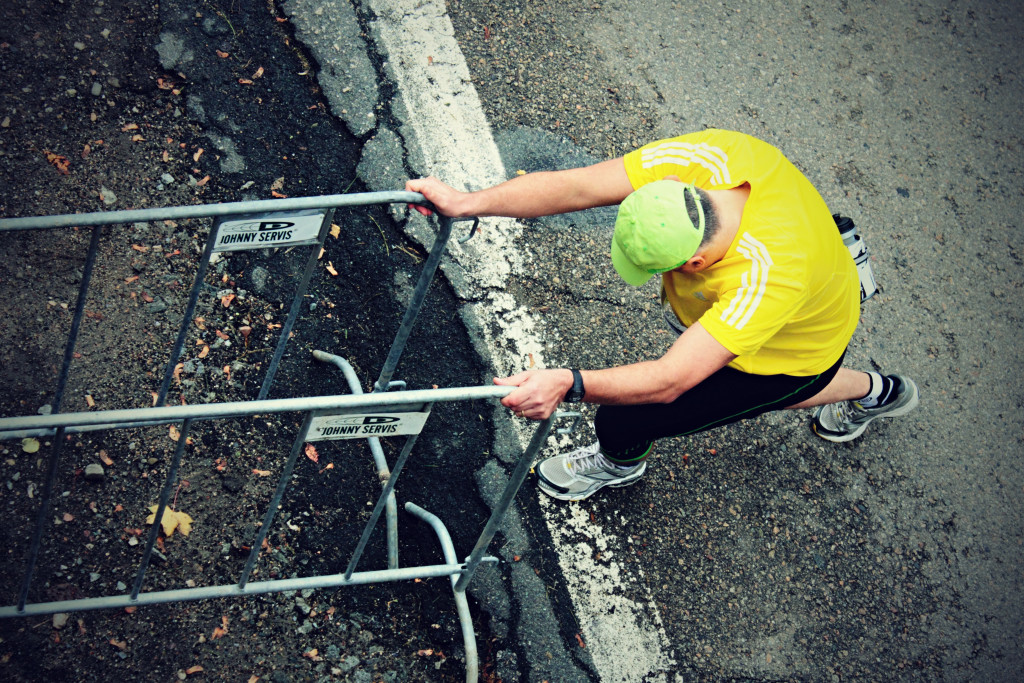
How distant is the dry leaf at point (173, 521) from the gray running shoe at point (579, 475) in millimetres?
1558

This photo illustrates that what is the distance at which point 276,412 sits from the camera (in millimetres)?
1895

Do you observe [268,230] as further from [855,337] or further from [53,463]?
[855,337]

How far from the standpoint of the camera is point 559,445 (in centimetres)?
361

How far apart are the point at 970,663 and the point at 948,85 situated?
419 cm

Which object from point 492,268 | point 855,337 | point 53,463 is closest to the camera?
point 53,463

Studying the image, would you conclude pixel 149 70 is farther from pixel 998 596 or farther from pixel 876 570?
pixel 998 596

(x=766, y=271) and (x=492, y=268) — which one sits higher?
(x=492, y=268)

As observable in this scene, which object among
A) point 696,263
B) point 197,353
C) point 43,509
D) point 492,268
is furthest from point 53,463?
point 492,268

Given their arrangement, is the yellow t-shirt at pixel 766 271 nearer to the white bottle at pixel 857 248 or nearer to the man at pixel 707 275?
the man at pixel 707 275

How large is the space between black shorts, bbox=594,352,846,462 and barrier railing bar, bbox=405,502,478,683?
0.83 meters

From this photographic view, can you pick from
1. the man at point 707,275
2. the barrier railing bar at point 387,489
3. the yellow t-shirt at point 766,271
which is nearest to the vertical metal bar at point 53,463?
the barrier railing bar at point 387,489

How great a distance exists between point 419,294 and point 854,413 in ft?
8.00

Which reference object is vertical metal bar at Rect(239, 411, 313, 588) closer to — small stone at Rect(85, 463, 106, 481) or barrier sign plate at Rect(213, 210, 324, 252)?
barrier sign plate at Rect(213, 210, 324, 252)

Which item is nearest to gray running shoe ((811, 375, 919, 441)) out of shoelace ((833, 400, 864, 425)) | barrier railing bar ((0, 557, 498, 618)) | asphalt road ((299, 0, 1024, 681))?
shoelace ((833, 400, 864, 425))
